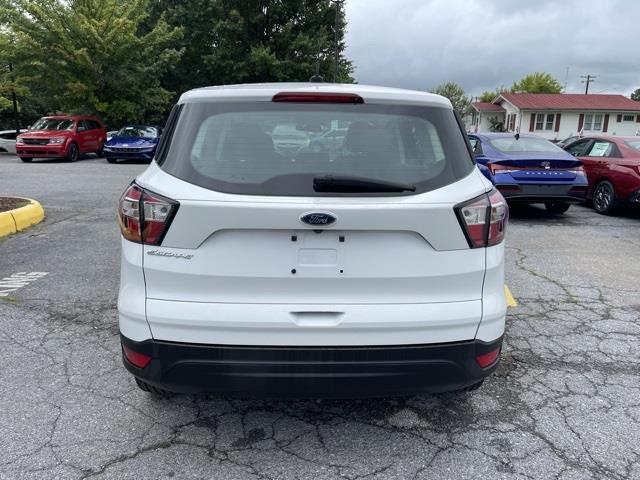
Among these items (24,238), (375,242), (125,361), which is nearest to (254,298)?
(375,242)

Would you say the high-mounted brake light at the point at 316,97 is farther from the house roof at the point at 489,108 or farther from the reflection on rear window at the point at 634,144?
the house roof at the point at 489,108

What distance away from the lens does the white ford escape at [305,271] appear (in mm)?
2271

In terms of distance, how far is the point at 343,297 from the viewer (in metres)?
2.32

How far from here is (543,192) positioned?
27.2 ft

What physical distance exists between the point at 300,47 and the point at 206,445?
28.6 meters

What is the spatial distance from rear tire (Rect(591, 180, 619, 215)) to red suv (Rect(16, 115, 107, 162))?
1671cm

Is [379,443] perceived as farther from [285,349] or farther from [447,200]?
[447,200]

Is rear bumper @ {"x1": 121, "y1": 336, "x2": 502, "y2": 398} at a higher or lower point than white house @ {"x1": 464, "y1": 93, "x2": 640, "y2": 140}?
higher

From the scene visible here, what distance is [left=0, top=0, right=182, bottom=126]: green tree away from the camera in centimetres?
2088

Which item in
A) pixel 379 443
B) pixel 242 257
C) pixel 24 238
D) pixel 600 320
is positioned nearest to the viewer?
pixel 242 257

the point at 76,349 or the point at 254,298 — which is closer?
the point at 254,298

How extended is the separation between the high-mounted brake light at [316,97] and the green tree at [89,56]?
2168 centimetres

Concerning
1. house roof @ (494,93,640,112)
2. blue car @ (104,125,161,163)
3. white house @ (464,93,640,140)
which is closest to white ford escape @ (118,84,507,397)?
blue car @ (104,125,161,163)

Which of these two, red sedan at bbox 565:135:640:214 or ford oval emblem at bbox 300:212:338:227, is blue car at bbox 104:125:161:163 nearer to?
red sedan at bbox 565:135:640:214
